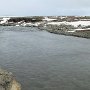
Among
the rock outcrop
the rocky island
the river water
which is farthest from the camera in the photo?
the rocky island

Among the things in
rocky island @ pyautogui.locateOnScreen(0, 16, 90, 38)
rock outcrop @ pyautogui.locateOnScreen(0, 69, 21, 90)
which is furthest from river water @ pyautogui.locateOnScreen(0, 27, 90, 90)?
rocky island @ pyautogui.locateOnScreen(0, 16, 90, 38)

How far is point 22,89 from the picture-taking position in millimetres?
20906

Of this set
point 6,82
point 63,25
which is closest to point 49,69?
point 6,82

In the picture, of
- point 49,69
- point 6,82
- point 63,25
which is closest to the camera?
point 6,82

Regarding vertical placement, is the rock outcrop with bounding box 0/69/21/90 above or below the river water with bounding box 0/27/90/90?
above

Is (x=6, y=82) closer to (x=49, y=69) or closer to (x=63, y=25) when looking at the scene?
(x=49, y=69)

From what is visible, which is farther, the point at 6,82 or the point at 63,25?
the point at 63,25

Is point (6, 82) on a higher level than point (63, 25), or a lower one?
higher

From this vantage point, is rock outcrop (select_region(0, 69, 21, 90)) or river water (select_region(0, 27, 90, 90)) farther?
river water (select_region(0, 27, 90, 90))

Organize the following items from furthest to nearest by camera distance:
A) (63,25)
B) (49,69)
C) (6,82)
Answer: (63,25) → (49,69) → (6,82)

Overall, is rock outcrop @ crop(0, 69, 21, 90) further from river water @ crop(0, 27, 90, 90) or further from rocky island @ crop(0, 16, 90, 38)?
rocky island @ crop(0, 16, 90, 38)

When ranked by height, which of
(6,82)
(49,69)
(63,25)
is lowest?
(63,25)

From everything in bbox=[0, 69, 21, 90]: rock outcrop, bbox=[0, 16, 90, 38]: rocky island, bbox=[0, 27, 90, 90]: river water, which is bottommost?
bbox=[0, 16, 90, 38]: rocky island

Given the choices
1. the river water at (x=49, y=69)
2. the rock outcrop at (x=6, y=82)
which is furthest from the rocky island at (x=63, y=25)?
the rock outcrop at (x=6, y=82)
